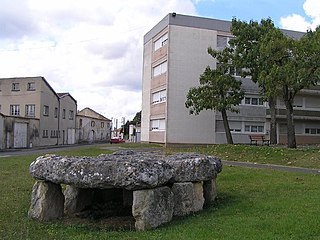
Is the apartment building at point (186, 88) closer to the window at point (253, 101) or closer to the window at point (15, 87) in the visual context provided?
the window at point (253, 101)

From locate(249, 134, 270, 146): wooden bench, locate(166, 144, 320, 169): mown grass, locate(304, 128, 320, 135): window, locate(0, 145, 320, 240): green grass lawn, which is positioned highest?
locate(304, 128, 320, 135): window

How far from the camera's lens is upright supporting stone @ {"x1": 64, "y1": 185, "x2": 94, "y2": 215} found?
8.34m

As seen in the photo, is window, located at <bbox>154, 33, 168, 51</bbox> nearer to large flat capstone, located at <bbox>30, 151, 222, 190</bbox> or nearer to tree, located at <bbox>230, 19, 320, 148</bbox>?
tree, located at <bbox>230, 19, 320, 148</bbox>

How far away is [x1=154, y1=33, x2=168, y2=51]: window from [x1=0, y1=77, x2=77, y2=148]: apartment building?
1815cm

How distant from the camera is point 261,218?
274 inches

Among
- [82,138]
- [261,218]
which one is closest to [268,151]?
[261,218]

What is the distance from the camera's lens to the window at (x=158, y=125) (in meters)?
42.1

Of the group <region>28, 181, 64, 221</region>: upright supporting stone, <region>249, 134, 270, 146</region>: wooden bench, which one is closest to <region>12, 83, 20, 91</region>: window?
<region>249, 134, 270, 146</region>: wooden bench

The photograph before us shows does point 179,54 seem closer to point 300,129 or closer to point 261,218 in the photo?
point 300,129

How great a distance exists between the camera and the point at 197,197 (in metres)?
7.98

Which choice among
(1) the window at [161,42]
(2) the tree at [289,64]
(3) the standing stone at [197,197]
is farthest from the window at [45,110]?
(3) the standing stone at [197,197]

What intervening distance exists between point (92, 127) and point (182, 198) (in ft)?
244

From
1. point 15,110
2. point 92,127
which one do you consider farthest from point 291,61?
point 92,127

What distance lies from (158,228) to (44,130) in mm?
52777
